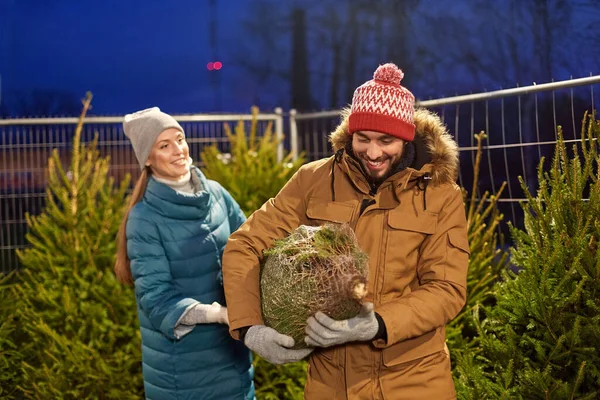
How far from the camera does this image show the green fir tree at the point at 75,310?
19.0ft

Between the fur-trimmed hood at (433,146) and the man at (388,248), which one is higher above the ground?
the fur-trimmed hood at (433,146)

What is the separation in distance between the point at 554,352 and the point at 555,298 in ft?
0.78

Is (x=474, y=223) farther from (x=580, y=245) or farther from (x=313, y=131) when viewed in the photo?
(x=313, y=131)

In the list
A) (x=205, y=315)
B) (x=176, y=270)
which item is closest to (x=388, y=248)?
(x=205, y=315)

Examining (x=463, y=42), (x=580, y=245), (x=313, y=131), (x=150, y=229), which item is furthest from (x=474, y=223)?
(x=463, y=42)

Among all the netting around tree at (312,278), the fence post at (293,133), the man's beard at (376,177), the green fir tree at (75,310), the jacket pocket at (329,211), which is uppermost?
the fence post at (293,133)

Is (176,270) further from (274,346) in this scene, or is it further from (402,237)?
(402,237)

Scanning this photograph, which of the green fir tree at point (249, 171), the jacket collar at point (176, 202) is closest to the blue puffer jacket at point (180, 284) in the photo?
the jacket collar at point (176, 202)

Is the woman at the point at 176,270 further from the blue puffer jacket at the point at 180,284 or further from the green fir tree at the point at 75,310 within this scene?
the green fir tree at the point at 75,310

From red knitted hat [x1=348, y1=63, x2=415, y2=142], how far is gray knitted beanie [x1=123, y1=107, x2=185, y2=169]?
1.46 meters

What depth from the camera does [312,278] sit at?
2604mm

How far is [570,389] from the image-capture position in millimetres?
3355

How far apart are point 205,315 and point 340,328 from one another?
1506 mm

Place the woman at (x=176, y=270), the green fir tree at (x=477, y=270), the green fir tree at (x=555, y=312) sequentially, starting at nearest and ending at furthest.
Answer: the green fir tree at (x=555, y=312), the woman at (x=176, y=270), the green fir tree at (x=477, y=270)
